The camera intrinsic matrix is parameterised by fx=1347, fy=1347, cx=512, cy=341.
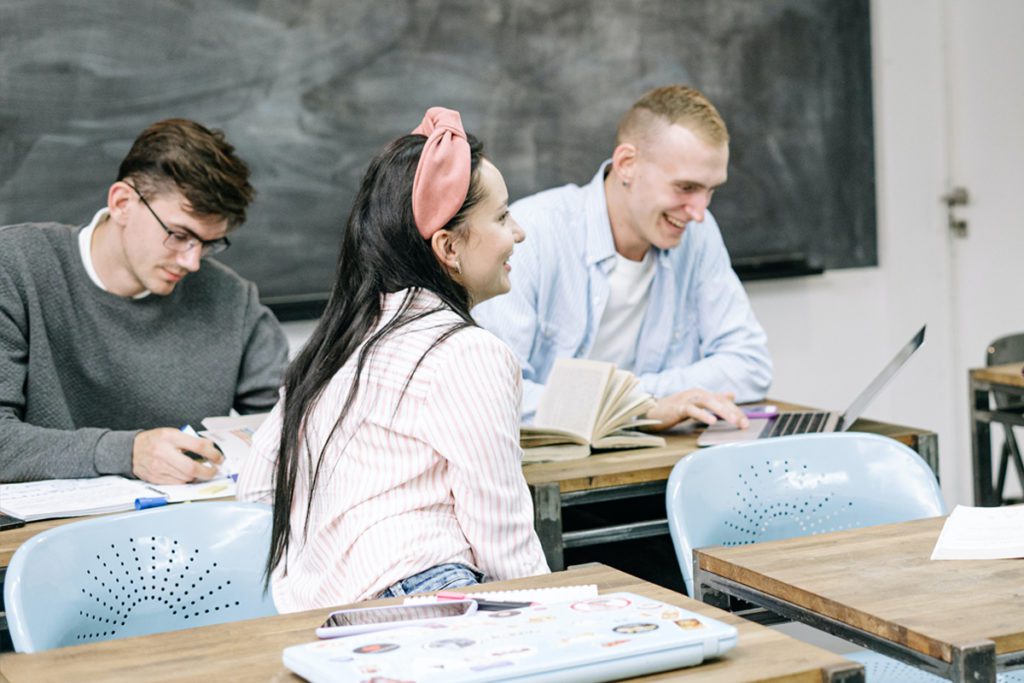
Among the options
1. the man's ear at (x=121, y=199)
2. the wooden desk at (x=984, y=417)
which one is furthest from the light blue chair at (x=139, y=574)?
the wooden desk at (x=984, y=417)

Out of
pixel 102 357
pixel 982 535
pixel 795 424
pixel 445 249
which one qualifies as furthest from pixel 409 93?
pixel 982 535

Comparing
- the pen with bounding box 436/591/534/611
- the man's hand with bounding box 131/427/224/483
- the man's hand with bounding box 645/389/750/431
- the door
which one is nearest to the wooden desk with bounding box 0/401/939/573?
the man's hand with bounding box 645/389/750/431

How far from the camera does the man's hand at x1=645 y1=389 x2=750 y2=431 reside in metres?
2.73

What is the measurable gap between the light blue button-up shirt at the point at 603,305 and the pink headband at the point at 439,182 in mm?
1205

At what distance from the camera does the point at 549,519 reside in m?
2.34

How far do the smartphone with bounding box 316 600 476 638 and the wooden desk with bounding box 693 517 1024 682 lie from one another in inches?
17.7

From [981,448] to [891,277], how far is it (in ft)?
3.92

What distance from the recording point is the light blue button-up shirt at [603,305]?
306 cm

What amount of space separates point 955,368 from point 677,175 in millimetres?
2216

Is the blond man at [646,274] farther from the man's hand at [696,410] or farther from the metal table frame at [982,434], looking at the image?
the metal table frame at [982,434]

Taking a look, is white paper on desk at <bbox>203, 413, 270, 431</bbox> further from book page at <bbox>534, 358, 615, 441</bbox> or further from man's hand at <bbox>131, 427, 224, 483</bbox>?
book page at <bbox>534, 358, 615, 441</bbox>

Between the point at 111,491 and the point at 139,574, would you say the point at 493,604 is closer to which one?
the point at 139,574

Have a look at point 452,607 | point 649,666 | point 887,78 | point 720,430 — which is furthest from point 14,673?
point 887,78

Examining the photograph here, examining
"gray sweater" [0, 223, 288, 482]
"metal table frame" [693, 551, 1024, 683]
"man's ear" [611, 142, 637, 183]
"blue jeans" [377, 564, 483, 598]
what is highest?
"man's ear" [611, 142, 637, 183]
